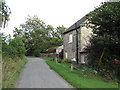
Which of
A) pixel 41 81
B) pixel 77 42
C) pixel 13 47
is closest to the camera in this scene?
pixel 41 81

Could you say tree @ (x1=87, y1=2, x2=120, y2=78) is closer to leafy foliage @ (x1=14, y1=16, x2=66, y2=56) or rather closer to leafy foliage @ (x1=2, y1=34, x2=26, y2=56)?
leafy foliage @ (x1=2, y1=34, x2=26, y2=56)

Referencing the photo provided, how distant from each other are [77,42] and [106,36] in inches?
559

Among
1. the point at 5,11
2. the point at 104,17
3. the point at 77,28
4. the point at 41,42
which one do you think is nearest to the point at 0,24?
the point at 5,11

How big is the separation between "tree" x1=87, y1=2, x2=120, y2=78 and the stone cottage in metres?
7.72

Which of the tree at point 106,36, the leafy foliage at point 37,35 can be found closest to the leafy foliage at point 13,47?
the tree at point 106,36

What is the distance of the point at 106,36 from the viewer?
14.1 metres

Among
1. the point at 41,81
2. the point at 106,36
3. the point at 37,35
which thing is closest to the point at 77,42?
the point at 106,36

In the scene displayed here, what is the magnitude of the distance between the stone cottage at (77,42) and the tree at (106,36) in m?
7.72

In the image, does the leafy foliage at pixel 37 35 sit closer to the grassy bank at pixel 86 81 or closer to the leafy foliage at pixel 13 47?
the leafy foliage at pixel 13 47

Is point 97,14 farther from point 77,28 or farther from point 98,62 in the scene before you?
point 77,28

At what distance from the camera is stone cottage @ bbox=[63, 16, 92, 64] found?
26.6 m

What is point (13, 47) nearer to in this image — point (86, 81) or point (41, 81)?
point (41, 81)

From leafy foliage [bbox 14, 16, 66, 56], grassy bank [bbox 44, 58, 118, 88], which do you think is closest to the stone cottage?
grassy bank [bbox 44, 58, 118, 88]

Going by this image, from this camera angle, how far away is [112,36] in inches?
548
